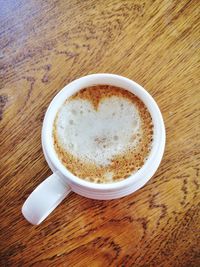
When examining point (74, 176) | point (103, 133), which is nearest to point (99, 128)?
point (103, 133)

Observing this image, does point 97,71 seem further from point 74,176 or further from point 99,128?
point 74,176

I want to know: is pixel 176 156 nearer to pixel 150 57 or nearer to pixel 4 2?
pixel 150 57

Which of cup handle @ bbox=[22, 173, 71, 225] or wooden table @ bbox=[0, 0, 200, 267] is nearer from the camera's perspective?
cup handle @ bbox=[22, 173, 71, 225]

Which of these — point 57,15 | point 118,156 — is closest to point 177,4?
point 57,15

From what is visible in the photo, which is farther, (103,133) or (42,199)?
(103,133)
